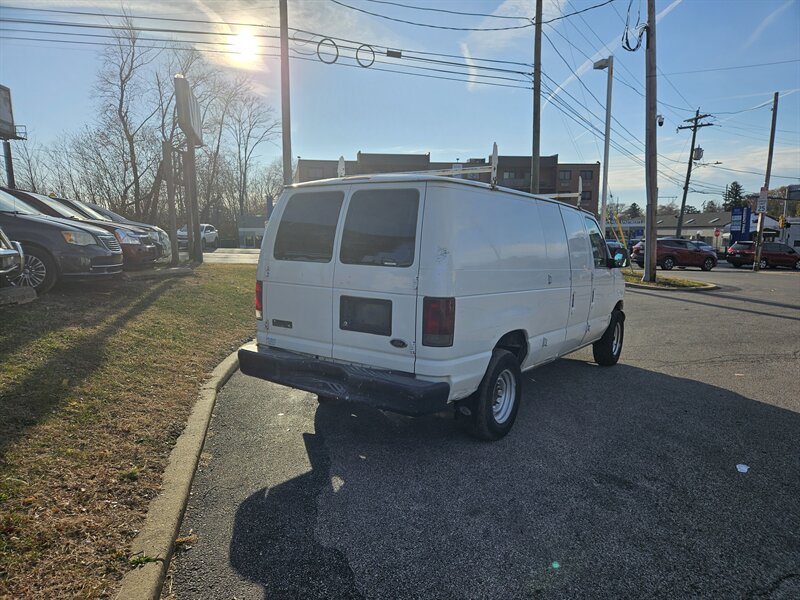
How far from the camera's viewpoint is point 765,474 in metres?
3.74

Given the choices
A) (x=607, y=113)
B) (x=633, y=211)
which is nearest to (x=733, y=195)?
(x=633, y=211)

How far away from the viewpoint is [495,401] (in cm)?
441

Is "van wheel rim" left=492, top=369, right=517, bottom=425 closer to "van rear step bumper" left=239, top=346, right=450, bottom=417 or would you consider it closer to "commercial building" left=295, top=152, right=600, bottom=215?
"van rear step bumper" left=239, top=346, right=450, bottom=417

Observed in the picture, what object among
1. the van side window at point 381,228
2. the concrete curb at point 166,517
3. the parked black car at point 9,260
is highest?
the van side window at point 381,228

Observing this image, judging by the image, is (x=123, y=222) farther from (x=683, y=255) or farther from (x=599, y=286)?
(x=683, y=255)

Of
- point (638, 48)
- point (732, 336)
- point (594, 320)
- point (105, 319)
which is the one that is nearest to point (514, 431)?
point (594, 320)

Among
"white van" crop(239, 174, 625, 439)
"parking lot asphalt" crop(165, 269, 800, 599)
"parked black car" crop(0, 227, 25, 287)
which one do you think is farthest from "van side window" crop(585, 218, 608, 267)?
"parked black car" crop(0, 227, 25, 287)

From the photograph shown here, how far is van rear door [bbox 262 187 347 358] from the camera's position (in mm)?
4141

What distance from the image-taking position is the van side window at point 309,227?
4156 mm

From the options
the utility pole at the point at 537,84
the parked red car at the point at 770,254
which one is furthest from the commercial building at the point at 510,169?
the utility pole at the point at 537,84

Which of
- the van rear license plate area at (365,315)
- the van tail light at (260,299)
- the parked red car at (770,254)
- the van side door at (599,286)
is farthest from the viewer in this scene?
the parked red car at (770,254)

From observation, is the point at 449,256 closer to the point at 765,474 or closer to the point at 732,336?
the point at 765,474

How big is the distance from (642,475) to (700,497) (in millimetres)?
403

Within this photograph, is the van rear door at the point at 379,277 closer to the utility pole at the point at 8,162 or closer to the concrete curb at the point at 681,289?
the concrete curb at the point at 681,289
